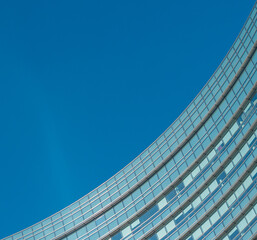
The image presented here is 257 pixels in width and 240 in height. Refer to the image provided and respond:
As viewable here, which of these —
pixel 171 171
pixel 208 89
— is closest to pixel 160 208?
pixel 171 171

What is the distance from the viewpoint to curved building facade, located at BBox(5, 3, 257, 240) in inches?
2114

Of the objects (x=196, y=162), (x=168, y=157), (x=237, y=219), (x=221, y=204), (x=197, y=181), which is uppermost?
A: (x=168, y=157)

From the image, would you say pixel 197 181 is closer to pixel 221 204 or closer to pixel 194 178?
pixel 194 178

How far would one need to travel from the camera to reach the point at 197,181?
59.4 metres

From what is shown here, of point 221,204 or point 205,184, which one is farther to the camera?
point 205,184

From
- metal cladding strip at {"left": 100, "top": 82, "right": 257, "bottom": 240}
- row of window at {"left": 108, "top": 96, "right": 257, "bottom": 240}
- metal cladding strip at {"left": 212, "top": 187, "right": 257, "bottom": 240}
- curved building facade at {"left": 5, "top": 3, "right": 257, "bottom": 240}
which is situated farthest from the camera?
row of window at {"left": 108, "top": 96, "right": 257, "bottom": 240}

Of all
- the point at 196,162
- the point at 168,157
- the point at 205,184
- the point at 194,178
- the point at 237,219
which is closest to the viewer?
the point at 237,219

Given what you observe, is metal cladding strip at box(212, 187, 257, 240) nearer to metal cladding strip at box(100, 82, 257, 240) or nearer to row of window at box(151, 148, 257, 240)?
row of window at box(151, 148, 257, 240)

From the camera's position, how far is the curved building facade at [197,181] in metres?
53.7

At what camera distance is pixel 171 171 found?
63.9m

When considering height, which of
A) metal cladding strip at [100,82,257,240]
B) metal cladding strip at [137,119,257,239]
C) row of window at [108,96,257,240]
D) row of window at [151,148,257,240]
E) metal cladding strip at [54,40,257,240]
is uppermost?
metal cladding strip at [54,40,257,240]

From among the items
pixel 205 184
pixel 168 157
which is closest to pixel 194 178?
pixel 205 184

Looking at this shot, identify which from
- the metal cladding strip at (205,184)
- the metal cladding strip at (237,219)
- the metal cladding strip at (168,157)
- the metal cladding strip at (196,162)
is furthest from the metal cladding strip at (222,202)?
the metal cladding strip at (168,157)

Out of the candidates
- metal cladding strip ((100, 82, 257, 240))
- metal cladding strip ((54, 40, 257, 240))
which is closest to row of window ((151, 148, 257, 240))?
metal cladding strip ((100, 82, 257, 240))
